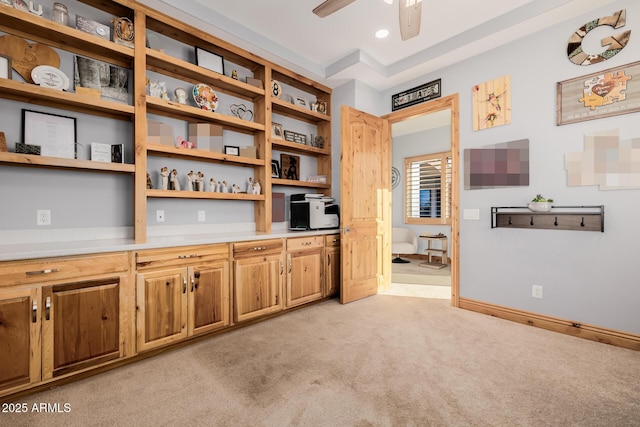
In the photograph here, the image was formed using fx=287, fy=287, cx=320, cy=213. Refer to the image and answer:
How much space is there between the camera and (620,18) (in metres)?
2.35

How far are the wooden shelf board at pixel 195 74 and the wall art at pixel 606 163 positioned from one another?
10.4 feet

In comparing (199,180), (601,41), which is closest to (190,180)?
(199,180)

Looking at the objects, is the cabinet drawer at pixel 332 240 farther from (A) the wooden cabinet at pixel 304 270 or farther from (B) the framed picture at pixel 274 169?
(B) the framed picture at pixel 274 169

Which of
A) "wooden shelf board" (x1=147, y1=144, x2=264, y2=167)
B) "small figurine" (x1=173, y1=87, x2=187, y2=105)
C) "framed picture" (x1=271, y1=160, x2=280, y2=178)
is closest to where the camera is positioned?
"wooden shelf board" (x1=147, y1=144, x2=264, y2=167)

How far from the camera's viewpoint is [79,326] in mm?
1872

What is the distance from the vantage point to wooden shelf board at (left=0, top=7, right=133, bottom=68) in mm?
1954

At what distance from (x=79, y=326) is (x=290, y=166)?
104 inches

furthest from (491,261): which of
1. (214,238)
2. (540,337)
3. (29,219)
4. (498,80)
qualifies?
(29,219)

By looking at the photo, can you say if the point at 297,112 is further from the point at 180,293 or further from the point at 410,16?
the point at 180,293

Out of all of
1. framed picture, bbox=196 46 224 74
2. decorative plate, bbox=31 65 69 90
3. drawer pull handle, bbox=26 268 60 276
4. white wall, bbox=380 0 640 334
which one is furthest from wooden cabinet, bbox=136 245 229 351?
white wall, bbox=380 0 640 334

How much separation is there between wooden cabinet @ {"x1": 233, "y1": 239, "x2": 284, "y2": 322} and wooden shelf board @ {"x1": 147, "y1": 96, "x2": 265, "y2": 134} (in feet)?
4.24

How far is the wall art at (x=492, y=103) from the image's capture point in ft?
9.81

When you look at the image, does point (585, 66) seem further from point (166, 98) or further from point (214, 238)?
point (166, 98)

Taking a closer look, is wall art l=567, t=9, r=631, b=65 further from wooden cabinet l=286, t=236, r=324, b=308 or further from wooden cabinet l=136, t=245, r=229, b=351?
wooden cabinet l=136, t=245, r=229, b=351
